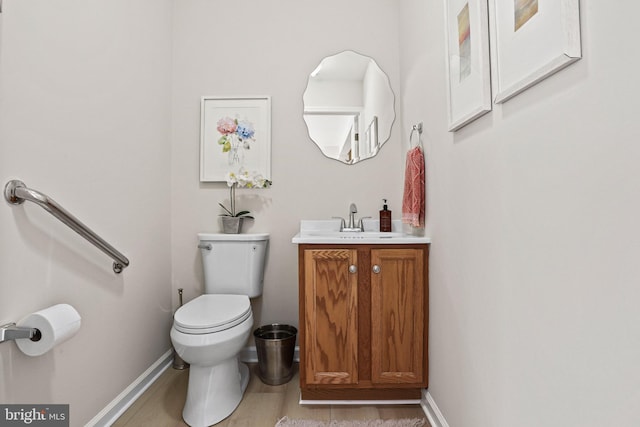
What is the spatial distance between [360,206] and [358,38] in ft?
3.68

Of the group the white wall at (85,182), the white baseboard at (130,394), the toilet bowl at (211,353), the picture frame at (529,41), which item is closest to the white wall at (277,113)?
the white wall at (85,182)

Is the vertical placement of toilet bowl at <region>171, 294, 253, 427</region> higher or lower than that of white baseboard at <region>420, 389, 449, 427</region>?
higher

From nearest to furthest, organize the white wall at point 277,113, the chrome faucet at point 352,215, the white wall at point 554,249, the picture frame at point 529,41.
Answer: the white wall at point 554,249, the picture frame at point 529,41, the chrome faucet at point 352,215, the white wall at point 277,113

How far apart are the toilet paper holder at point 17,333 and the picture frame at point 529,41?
5.21 ft

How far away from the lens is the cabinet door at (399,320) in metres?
1.74

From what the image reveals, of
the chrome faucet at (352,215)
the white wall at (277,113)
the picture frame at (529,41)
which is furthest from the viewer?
the white wall at (277,113)

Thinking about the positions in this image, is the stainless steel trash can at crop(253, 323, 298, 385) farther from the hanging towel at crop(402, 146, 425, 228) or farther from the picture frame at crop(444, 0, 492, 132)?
the picture frame at crop(444, 0, 492, 132)

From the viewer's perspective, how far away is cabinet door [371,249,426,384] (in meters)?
Answer: 1.74

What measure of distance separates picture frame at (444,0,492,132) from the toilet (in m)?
1.31

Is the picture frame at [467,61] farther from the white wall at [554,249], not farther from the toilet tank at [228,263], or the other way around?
the toilet tank at [228,263]

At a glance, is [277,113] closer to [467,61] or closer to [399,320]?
[467,61]

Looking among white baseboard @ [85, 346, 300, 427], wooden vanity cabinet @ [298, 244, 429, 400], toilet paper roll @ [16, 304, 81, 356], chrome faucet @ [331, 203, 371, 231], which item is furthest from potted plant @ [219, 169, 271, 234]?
toilet paper roll @ [16, 304, 81, 356]

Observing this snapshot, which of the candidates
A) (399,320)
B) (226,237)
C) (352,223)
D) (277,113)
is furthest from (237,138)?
(399,320)

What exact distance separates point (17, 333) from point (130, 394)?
34.5 inches
